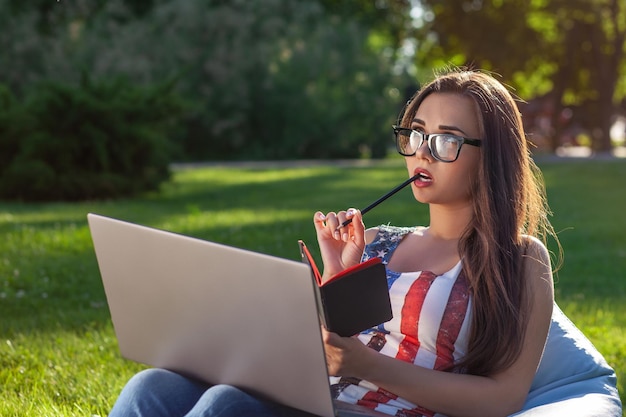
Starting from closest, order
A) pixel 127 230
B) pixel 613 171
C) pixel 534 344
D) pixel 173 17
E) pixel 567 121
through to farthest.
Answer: pixel 127 230, pixel 534 344, pixel 613 171, pixel 173 17, pixel 567 121

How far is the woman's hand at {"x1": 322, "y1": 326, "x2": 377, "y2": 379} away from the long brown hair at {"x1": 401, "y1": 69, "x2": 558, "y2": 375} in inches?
14.4

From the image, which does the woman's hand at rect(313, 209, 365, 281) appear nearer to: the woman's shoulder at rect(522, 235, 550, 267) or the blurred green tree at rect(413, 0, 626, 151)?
the woman's shoulder at rect(522, 235, 550, 267)

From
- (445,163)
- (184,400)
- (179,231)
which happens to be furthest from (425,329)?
(179,231)

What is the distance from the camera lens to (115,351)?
192 inches

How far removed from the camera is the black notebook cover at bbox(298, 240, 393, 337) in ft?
7.20

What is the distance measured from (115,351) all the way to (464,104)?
2.87 metres

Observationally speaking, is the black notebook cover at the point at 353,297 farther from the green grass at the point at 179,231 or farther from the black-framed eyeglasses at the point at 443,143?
the green grass at the point at 179,231

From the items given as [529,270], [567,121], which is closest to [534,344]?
[529,270]

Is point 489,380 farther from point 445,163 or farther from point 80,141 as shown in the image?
point 80,141

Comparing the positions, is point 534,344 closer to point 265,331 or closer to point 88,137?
point 265,331

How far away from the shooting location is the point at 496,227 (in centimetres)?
258

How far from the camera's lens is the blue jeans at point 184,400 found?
2.20m

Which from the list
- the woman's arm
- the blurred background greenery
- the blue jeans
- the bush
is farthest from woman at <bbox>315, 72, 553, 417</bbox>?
the blurred background greenery

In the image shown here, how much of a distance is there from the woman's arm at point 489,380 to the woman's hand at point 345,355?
0.08 metres
